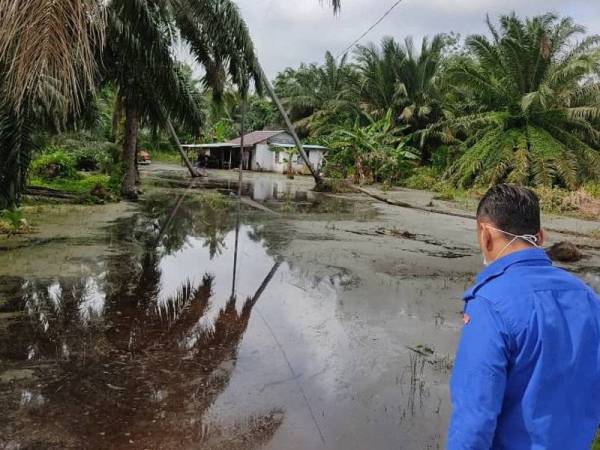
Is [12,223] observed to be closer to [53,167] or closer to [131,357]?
[131,357]

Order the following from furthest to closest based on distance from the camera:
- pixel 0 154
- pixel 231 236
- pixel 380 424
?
1. pixel 231 236
2. pixel 0 154
3. pixel 380 424

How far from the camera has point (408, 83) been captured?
33906 mm

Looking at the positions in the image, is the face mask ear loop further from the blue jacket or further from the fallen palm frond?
the fallen palm frond

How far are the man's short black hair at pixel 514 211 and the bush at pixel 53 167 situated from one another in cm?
1893

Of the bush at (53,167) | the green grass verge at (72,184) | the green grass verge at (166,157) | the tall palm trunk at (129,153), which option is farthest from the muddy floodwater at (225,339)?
the green grass verge at (166,157)

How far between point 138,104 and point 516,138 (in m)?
17.8

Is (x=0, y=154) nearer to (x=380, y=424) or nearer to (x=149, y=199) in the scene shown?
(x=380, y=424)

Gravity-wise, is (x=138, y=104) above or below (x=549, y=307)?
above

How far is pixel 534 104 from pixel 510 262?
25647mm

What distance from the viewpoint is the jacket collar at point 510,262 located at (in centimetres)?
170

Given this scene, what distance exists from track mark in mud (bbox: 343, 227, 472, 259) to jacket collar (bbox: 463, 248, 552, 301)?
8.85 m

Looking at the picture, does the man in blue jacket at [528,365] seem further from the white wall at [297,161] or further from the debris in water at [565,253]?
the white wall at [297,161]

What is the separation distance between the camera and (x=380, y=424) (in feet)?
12.8

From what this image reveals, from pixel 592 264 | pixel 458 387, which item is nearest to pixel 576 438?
pixel 458 387
